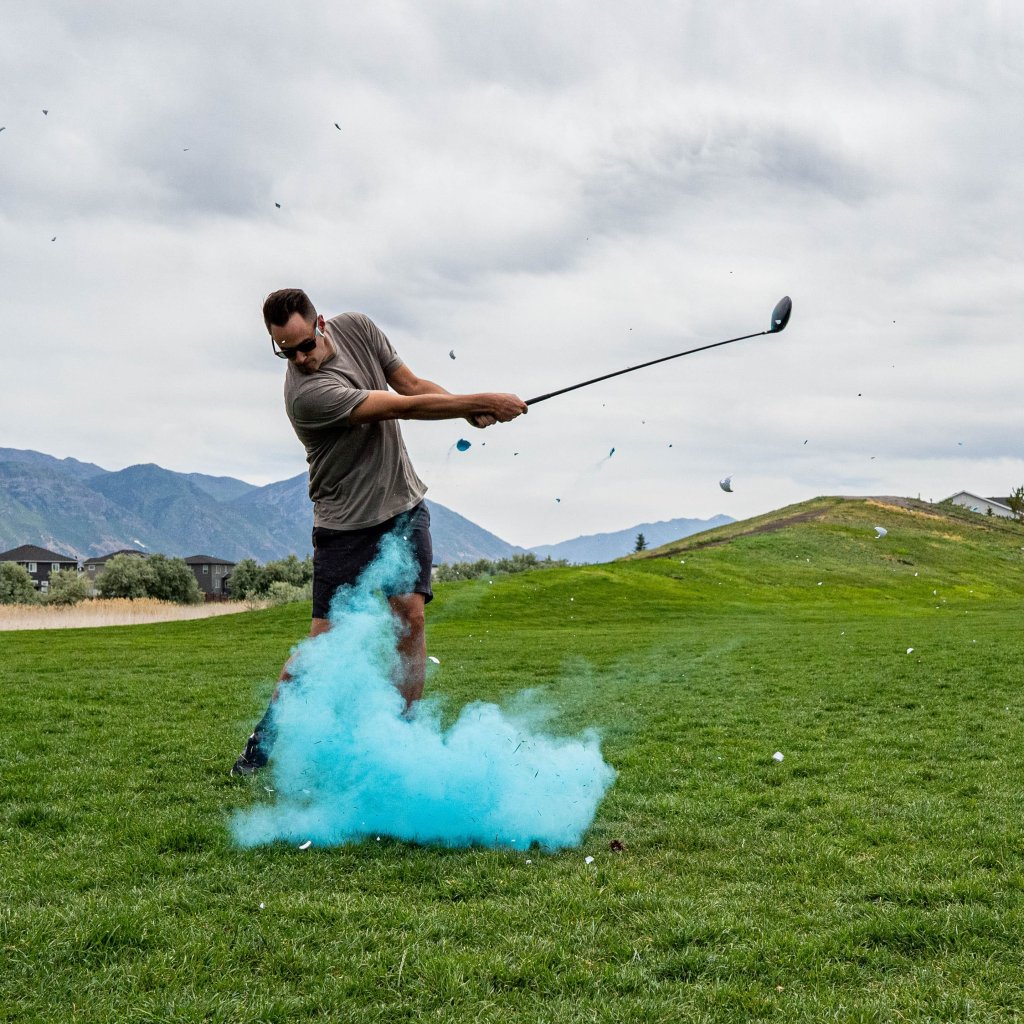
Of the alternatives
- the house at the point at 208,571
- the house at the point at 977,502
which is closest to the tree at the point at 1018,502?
the house at the point at 977,502

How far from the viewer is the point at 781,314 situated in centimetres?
577

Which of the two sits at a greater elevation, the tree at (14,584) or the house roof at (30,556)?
the house roof at (30,556)

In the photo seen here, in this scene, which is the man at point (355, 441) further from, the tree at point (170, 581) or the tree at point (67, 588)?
the tree at point (170, 581)

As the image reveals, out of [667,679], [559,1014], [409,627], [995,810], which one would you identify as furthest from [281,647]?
[559,1014]

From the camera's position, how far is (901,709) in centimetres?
993

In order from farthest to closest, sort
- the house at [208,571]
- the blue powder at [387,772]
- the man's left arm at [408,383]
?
the house at [208,571]
the man's left arm at [408,383]
the blue powder at [387,772]

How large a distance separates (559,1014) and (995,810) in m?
3.82

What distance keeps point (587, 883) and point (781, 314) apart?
3.73 meters

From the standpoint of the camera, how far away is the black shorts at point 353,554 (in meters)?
5.42

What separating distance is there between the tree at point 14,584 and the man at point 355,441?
6292 centimetres

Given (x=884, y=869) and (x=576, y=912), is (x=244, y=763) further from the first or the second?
(x=884, y=869)

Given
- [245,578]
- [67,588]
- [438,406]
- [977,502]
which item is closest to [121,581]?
[67,588]

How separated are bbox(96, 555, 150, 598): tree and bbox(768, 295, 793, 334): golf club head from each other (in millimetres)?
61810

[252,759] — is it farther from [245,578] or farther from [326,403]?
[245,578]
